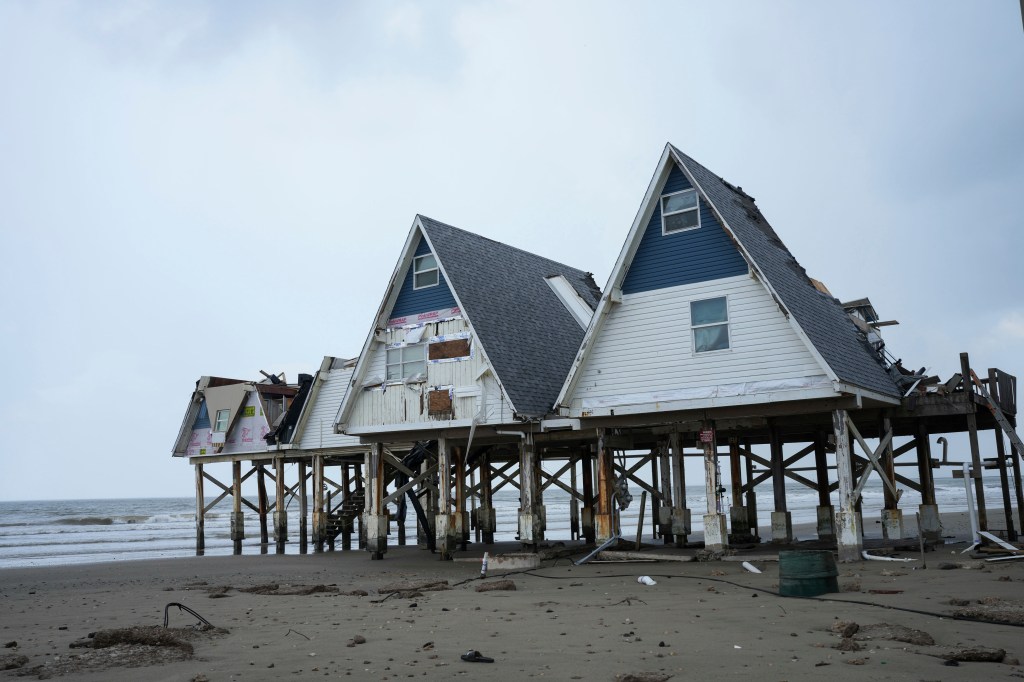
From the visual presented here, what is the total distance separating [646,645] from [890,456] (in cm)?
1295

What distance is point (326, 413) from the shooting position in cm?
3412

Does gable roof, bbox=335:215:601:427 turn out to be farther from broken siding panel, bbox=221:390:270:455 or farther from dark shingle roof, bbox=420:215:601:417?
broken siding panel, bbox=221:390:270:455

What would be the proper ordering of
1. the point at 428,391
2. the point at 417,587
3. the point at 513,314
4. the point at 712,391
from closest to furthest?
1. the point at 417,587
2. the point at 712,391
3. the point at 428,391
4. the point at 513,314

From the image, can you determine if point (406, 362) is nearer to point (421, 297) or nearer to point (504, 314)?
point (421, 297)

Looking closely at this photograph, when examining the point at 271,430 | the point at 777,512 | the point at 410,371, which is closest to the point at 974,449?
the point at 777,512

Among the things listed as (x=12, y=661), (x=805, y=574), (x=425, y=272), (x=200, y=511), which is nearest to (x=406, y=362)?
(x=425, y=272)

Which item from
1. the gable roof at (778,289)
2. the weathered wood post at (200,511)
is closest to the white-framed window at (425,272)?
the gable roof at (778,289)

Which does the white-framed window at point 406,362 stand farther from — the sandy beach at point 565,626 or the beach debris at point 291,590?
the beach debris at point 291,590

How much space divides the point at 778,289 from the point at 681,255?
93.4 inches

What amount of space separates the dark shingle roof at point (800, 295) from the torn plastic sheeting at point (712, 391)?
0.70 meters

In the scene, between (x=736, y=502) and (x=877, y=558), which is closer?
(x=877, y=558)

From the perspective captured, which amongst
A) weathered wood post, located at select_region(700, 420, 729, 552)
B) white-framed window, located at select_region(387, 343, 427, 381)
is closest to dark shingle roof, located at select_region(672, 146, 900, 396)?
weathered wood post, located at select_region(700, 420, 729, 552)

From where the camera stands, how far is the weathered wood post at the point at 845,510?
1750 centimetres

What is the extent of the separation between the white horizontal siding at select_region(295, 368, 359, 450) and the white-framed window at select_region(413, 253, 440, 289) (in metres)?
9.61
